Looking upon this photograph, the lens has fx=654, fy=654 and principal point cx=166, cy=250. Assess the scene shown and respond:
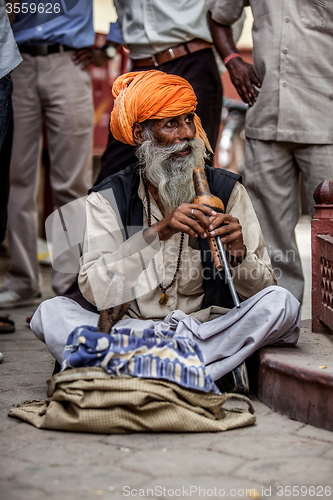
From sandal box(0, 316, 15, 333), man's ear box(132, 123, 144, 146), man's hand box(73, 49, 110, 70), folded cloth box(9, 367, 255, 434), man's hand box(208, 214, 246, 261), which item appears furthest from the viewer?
man's hand box(73, 49, 110, 70)

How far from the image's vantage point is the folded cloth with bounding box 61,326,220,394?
2191 mm

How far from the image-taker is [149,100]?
2.94 metres

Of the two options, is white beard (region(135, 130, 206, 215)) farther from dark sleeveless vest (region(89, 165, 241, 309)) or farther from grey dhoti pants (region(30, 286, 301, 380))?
grey dhoti pants (region(30, 286, 301, 380))

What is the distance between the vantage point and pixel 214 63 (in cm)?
393

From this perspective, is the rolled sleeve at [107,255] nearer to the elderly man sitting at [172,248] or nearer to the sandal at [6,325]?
the elderly man sitting at [172,248]

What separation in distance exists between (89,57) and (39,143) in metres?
0.70

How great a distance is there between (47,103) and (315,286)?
2.40 metres

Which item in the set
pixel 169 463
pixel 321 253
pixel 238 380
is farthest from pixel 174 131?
pixel 169 463

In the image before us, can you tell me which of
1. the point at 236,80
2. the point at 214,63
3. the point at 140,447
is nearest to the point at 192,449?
the point at 140,447

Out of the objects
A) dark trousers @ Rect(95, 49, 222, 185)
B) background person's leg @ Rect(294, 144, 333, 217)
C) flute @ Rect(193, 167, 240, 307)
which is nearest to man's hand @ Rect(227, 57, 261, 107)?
dark trousers @ Rect(95, 49, 222, 185)

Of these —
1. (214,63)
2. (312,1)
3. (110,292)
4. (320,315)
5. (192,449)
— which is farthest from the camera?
(214,63)

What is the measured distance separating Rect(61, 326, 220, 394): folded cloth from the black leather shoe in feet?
1.08

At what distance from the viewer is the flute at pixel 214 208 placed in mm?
2480

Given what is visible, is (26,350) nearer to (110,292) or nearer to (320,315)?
(110,292)
